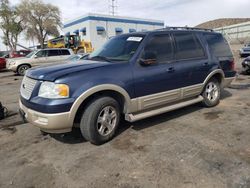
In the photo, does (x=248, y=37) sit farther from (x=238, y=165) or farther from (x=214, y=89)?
(x=238, y=165)

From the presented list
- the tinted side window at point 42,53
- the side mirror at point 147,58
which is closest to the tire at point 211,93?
the side mirror at point 147,58

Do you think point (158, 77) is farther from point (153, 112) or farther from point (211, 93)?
point (211, 93)

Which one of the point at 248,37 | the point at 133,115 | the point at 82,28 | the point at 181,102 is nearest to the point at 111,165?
the point at 133,115

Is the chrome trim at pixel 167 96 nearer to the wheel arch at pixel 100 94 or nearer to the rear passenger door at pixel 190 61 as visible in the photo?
the rear passenger door at pixel 190 61

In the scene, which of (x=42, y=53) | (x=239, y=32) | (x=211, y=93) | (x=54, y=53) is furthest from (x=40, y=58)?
(x=239, y=32)

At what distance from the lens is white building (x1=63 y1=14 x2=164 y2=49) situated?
37094 millimetres

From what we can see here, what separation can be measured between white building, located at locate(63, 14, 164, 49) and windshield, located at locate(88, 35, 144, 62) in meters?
33.2

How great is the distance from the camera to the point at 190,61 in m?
5.11

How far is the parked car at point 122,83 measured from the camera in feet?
11.6

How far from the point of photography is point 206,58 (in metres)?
5.49

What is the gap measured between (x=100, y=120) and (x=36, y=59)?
43.4 ft

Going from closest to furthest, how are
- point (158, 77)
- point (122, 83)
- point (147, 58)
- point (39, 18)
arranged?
1. point (122, 83)
2. point (147, 58)
3. point (158, 77)
4. point (39, 18)

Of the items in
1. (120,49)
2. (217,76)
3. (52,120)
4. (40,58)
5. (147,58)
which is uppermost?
(120,49)

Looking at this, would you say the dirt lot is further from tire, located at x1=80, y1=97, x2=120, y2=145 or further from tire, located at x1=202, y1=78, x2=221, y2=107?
tire, located at x1=202, y1=78, x2=221, y2=107
